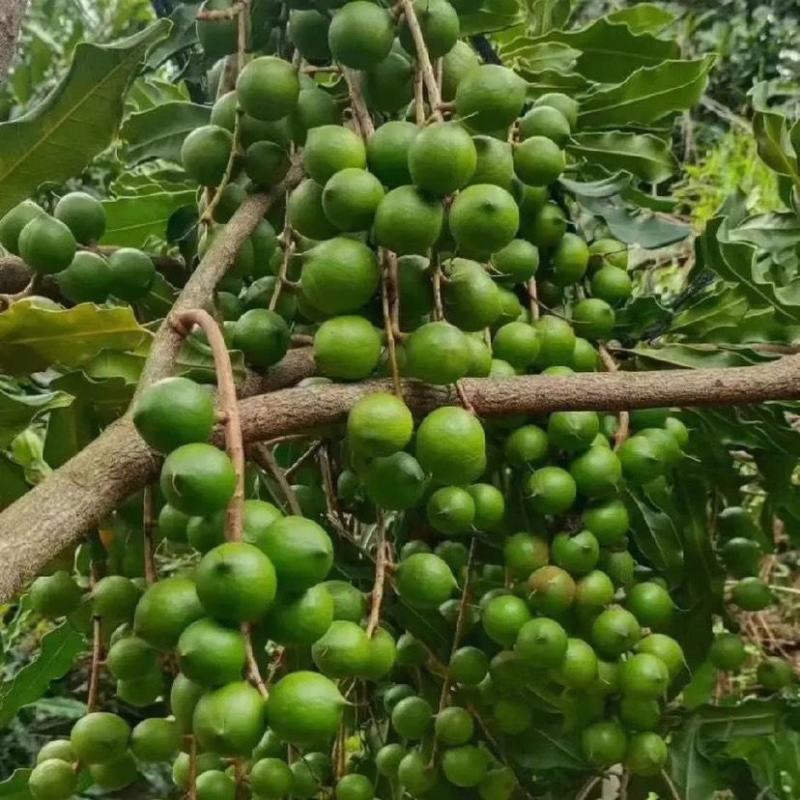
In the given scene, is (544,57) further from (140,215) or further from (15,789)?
(15,789)

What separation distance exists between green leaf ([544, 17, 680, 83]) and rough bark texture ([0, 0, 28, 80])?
1.91ft

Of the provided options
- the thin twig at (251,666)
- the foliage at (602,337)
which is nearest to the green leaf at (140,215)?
the foliage at (602,337)

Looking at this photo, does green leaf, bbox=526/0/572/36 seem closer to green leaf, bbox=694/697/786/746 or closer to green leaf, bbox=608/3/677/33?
green leaf, bbox=608/3/677/33

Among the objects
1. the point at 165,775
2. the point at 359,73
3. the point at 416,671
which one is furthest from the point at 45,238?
the point at 165,775

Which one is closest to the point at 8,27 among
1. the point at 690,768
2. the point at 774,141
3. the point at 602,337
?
the point at 602,337

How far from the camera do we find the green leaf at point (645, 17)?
1.19 m

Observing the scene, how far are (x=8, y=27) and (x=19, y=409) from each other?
258 mm

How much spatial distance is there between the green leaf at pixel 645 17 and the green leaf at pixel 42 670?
2.93 feet

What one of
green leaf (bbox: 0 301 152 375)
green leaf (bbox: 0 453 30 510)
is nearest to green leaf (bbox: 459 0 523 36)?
green leaf (bbox: 0 301 152 375)

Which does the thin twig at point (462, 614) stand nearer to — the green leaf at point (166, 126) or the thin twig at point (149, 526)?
the thin twig at point (149, 526)

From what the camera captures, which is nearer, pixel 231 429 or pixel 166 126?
pixel 231 429

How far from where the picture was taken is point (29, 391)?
1.39 metres

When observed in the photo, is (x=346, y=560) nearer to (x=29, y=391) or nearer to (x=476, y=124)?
(x=476, y=124)

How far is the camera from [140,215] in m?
1.12
